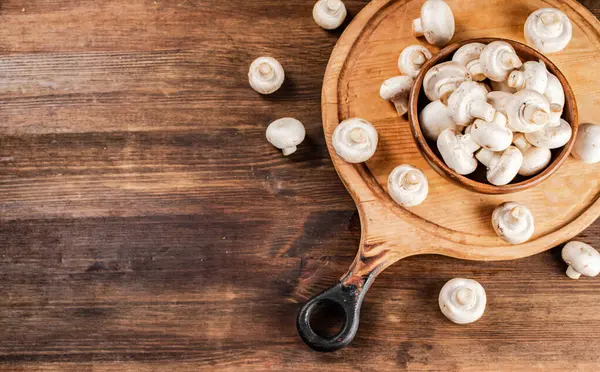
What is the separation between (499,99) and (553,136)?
0.37 feet

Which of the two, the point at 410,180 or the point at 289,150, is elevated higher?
the point at 410,180

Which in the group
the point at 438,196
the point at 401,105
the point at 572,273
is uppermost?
the point at 401,105

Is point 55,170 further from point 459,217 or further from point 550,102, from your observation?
point 550,102

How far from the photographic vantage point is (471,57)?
Result: 3.24 feet

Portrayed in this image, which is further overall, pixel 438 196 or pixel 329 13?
pixel 329 13

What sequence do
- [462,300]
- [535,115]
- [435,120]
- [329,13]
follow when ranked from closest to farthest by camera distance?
1. [535,115]
2. [435,120]
3. [462,300]
4. [329,13]

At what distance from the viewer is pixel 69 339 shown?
117 cm

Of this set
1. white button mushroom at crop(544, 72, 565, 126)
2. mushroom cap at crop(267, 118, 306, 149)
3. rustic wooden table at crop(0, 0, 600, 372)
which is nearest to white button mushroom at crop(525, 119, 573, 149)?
white button mushroom at crop(544, 72, 565, 126)

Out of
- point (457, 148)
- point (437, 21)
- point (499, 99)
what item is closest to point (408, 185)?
point (457, 148)

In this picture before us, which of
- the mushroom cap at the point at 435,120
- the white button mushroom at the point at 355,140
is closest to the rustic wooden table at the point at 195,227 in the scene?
the white button mushroom at the point at 355,140

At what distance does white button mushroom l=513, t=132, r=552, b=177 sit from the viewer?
3.10ft

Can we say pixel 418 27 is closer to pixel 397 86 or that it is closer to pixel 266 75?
pixel 397 86

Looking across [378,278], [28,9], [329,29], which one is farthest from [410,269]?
[28,9]

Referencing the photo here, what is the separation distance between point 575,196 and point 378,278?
45 centimetres
